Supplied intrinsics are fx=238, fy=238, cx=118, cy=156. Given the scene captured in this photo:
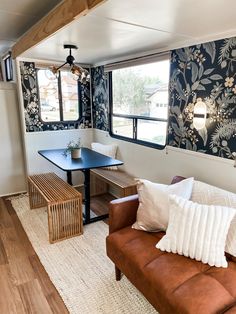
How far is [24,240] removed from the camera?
2.70m

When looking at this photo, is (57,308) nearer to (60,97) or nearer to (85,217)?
(85,217)

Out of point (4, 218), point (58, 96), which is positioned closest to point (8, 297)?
point (4, 218)

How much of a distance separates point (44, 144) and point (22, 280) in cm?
230

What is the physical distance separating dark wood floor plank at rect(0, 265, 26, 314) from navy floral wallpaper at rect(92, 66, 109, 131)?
2.59m

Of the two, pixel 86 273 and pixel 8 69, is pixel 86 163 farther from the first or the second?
pixel 8 69

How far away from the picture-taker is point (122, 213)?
6.73 feet

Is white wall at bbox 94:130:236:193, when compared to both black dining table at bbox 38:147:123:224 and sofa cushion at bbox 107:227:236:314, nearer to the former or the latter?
black dining table at bbox 38:147:123:224

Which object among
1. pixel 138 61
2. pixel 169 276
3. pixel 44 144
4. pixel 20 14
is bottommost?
pixel 169 276

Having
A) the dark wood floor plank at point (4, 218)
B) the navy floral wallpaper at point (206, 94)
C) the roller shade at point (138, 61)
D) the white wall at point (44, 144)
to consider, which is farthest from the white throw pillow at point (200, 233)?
the white wall at point (44, 144)

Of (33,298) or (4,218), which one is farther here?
(4,218)

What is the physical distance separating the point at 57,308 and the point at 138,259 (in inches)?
29.6

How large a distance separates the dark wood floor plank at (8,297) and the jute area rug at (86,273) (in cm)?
30

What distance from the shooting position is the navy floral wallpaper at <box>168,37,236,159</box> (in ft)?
6.93

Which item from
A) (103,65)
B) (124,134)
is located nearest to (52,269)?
(124,134)
